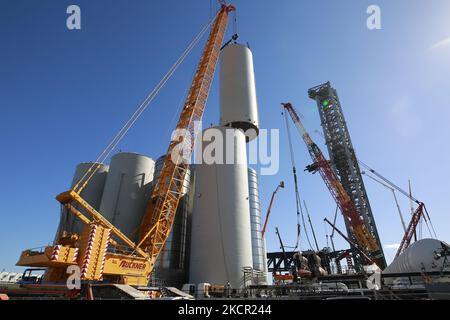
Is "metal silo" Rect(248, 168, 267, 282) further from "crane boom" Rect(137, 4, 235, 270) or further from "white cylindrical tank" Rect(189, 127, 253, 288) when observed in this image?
"crane boom" Rect(137, 4, 235, 270)

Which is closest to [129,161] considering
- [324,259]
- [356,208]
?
[324,259]

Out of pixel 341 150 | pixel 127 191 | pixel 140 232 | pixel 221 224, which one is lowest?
pixel 140 232

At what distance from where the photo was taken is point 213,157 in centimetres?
3816

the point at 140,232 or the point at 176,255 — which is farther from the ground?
the point at 140,232

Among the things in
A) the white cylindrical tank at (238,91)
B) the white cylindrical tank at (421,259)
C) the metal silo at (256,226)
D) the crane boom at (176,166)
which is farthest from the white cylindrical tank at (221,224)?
the white cylindrical tank at (421,259)

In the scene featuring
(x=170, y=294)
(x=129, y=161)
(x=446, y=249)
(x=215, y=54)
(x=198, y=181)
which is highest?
(x=215, y=54)

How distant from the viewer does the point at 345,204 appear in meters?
56.2

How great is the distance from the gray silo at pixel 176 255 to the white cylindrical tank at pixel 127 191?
481cm

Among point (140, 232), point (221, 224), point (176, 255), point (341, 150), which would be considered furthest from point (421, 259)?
point (341, 150)

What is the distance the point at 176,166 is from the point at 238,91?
19384 millimetres

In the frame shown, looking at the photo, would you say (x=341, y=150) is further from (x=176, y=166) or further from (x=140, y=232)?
(x=140, y=232)

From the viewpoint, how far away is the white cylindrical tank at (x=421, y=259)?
23.6 meters
